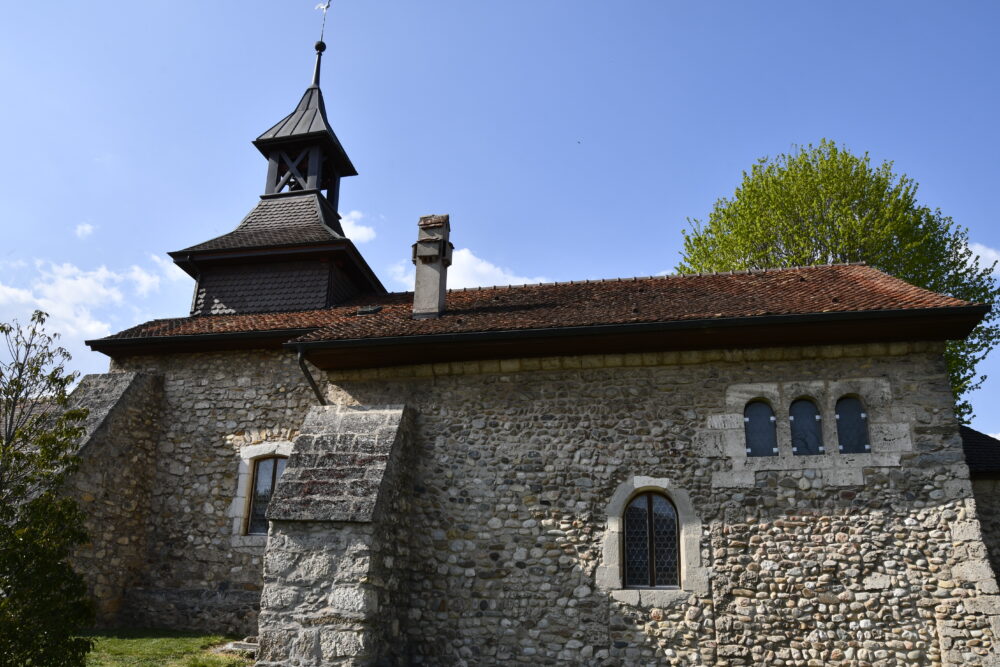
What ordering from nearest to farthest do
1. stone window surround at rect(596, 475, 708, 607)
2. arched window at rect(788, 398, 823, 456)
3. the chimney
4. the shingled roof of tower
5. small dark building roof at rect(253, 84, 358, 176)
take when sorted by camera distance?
stone window surround at rect(596, 475, 708, 607) < arched window at rect(788, 398, 823, 456) < the chimney < the shingled roof of tower < small dark building roof at rect(253, 84, 358, 176)

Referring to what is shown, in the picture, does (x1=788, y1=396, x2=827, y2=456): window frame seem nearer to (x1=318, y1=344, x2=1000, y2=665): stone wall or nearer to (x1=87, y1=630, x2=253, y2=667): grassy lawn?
(x1=318, y1=344, x2=1000, y2=665): stone wall

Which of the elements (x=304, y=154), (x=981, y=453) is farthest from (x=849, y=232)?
(x=304, y=154)

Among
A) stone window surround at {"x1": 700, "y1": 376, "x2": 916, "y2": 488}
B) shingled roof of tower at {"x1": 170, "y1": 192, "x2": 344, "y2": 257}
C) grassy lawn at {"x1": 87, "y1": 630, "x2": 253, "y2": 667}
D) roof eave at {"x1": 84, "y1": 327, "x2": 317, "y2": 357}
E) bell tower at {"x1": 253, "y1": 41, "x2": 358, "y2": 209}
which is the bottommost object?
grassy lawn at {"x1": 87, "y1": 630, "x2": 253, "y2": 667}

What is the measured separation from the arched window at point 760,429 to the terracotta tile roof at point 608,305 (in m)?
1.21

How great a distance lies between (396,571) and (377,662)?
43.3 inches

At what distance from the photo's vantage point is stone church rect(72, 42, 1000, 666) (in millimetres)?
8461

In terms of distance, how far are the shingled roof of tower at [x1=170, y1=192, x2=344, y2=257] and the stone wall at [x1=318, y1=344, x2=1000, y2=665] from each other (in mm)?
5363

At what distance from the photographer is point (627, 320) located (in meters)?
9.60

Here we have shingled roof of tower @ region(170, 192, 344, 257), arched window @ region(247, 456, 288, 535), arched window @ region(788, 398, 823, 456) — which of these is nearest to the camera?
arched window @ region(788, 398, 823, 456)

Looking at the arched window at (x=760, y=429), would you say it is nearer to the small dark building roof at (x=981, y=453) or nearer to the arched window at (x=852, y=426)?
the arched window at (x=852, y=426)

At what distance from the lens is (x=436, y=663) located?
9.19 metres

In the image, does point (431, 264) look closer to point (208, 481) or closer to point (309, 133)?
point (208, 481)

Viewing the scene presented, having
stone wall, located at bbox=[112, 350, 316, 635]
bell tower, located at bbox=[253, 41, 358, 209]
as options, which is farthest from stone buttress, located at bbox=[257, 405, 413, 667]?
bell tower, located at bbox=[253, 41, 358, 209]

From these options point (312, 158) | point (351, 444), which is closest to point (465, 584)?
point (351, 444)
